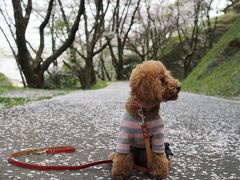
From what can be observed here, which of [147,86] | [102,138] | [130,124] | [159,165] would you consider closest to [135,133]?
[130,124]

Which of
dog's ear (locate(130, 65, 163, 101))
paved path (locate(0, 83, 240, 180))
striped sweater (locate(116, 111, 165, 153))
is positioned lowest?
paved path (locate(0, 83, 240, 180))

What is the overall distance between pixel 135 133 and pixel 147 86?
0.62 meters

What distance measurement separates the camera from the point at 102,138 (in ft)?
21.9

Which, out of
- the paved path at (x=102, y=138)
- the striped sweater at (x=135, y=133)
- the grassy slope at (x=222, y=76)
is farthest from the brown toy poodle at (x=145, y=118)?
the grassy slope at (x=222, y=76)

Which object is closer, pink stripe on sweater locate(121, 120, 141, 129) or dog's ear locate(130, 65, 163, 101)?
dog's ear locate(130, 65, 163, 101)

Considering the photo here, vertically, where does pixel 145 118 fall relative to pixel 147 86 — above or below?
below

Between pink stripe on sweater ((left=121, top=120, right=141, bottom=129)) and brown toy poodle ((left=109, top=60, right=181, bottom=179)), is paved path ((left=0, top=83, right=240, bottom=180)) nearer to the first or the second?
brown toy poodle ((left=109, top=60, right=181, bottom=179))

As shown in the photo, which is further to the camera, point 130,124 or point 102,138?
point 102,138

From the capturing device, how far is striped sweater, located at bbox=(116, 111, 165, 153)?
3.90 meters

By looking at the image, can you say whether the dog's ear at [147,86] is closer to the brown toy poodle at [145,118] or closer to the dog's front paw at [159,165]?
the brown toy poodle at [145,118]

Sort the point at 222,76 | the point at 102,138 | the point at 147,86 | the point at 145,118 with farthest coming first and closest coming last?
the point at 222,76
the point at 102,138
the point at 145,118
the point at 147,86

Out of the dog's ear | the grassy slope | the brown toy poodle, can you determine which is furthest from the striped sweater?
the grassy slope

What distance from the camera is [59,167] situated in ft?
14.3

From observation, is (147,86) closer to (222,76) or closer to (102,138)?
(102,138)
